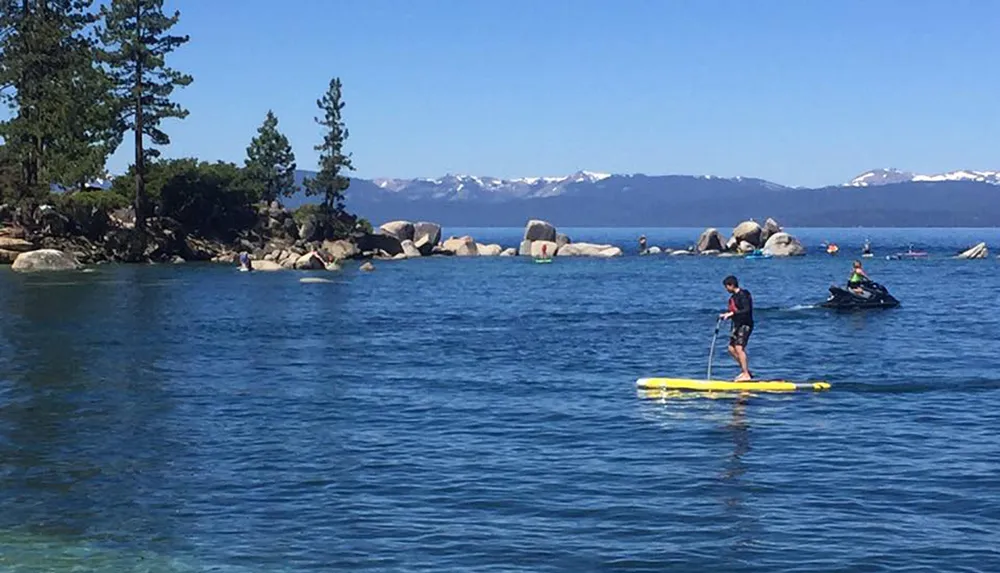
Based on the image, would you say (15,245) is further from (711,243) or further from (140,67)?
(711,243)

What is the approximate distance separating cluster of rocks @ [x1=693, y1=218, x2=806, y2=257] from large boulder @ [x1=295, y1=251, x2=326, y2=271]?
54.8 m

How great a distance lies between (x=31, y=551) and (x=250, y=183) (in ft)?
323

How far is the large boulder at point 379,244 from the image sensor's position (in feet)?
386

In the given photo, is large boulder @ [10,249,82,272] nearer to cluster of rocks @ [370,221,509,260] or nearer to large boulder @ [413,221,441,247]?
cluster of rocks @ [370,221,509,260]

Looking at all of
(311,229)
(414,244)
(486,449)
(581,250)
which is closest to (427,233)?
(414,244)

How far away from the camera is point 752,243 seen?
135125mm

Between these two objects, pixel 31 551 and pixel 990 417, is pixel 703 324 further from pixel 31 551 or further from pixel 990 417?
pixel 31 551

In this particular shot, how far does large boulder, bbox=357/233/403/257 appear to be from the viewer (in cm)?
11775

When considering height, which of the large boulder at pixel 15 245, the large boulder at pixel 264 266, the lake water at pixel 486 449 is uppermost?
the large boulder at pixel 15 245

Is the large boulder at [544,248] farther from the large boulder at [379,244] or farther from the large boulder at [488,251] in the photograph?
the large boulder at [379,244]

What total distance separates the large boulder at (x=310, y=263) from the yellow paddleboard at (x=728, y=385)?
218 feet

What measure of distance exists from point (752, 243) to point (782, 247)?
7437 mm

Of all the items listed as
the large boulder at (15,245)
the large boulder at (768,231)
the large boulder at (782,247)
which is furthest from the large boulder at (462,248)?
the large boulder at (15,245)

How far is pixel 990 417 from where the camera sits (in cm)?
2466
